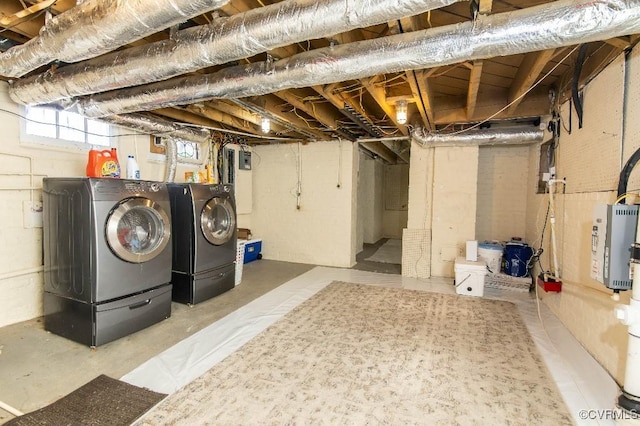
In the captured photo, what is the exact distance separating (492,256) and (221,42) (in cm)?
412

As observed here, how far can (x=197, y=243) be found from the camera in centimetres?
321

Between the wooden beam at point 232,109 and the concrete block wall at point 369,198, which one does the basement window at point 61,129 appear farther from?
the concrete block wall at point 369,198

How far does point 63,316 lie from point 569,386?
12.3 feet

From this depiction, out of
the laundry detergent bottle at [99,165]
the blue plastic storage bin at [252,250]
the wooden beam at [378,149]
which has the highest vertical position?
the wooden beam at [378,149]

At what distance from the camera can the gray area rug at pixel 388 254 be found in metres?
5.75

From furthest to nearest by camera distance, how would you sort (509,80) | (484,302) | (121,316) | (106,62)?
1. (484,302)
2. (509,80)
3. (121,316)
4. (106,62)

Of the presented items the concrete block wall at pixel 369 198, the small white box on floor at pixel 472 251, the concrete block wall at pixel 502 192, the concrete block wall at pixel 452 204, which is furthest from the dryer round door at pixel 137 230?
the concrete block wall at pixel 369 198

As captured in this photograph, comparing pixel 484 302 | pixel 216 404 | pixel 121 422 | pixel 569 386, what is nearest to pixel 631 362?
pixel 569 386

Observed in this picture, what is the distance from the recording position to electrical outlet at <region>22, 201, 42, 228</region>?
2746 mm

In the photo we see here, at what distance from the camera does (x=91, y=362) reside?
2.15 m

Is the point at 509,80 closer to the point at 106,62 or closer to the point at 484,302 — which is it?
the point at 484,302

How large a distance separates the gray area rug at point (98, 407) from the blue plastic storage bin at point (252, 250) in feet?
11.2

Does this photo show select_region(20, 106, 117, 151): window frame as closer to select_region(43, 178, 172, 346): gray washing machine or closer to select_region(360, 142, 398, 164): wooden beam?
select_region(43, 178, 172, 346): gray washing machine

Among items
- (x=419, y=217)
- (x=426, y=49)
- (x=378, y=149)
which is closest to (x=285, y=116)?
(x=426, y=49)
